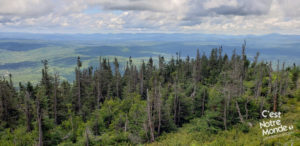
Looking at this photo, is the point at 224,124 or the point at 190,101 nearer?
the point at 224,124

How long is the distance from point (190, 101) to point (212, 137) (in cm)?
1213

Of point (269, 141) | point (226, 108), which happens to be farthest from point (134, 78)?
point (269, 141)

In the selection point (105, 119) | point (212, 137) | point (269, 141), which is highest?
point (269, 141)

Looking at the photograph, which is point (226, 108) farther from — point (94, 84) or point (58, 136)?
point (94, 84)

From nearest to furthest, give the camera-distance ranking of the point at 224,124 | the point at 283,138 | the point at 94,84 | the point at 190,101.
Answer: the point at 283,138 < the point at 224,124 < the point at 190,101 < the point at 94,84

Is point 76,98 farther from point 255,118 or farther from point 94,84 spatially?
point 255,118

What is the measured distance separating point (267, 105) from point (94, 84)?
40902mm

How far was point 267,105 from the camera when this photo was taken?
30.4 m

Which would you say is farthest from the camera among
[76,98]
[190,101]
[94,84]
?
[94,84]

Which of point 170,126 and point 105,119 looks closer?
point 170,126

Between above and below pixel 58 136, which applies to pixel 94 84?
above

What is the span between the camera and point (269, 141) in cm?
1777

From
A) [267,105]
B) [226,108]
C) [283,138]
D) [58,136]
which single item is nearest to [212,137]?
[226,108]

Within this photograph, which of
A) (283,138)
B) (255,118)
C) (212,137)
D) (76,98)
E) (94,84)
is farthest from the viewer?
(94,84)
